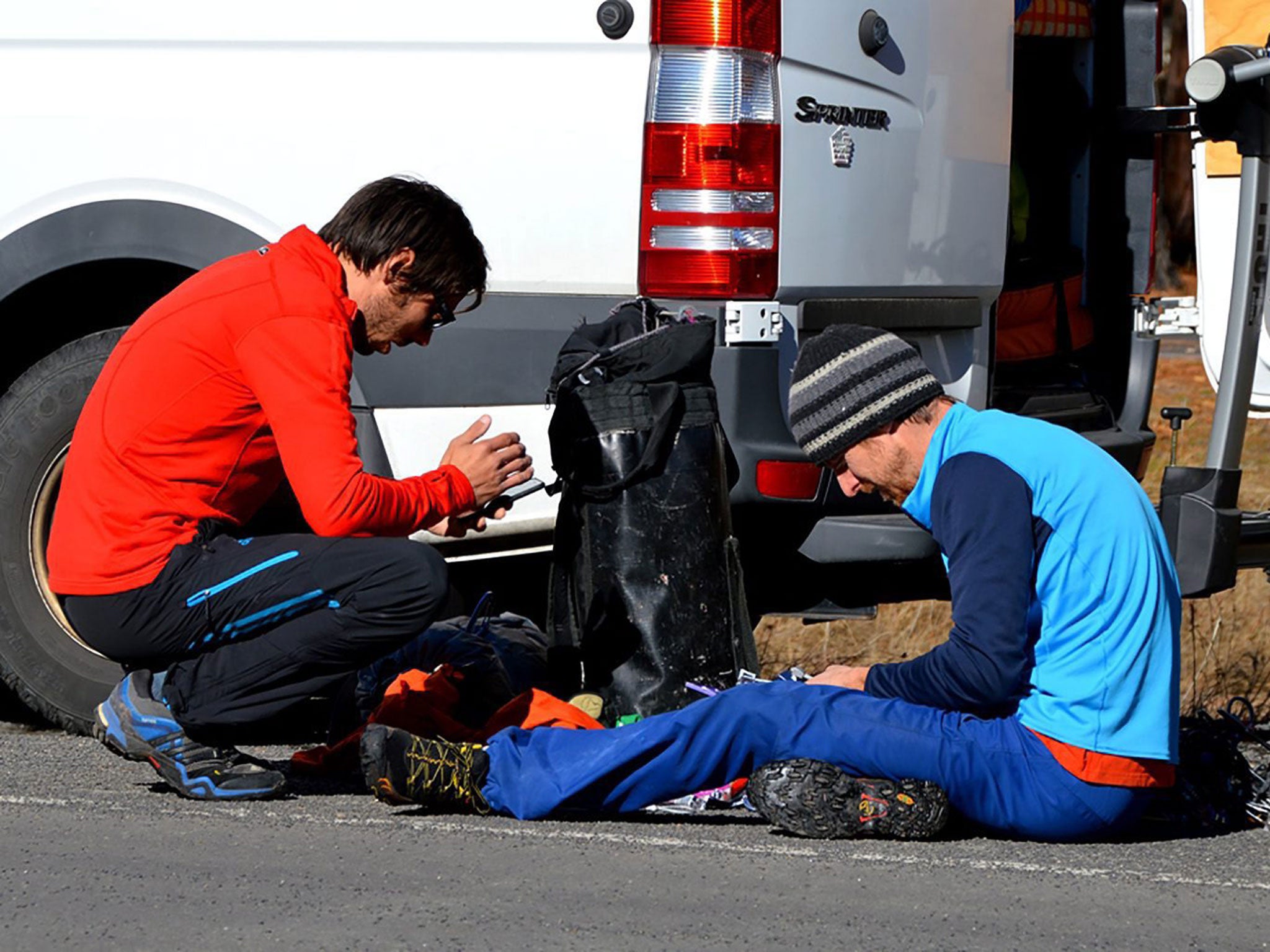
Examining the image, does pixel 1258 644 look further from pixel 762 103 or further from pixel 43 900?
pixel 43 900

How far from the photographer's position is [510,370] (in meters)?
4.85

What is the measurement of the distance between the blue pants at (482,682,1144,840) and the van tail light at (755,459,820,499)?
849 mm

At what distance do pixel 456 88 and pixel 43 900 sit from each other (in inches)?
86.3

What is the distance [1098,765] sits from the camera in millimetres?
3768

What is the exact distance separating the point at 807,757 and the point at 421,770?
75 cm

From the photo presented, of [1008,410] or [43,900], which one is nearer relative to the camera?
[43,900]

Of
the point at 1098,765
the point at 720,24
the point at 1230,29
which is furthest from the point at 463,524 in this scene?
the point at 1230,29

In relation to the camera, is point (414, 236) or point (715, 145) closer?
point (414, 236)

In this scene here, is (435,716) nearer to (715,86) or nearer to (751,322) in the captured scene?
(751,322)

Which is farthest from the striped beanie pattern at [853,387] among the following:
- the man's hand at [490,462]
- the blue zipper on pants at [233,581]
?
the blue zipper on pants at [233,581]

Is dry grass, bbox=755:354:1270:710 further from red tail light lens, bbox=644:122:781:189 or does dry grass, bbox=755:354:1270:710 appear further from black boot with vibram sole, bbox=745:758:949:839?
black boot with vibram sole, bbox=745:758:949:839

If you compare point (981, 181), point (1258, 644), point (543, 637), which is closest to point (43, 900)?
point (543, 637)

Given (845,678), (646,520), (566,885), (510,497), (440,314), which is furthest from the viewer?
(646,520)

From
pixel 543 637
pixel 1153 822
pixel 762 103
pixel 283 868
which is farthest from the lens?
pixel 543 637
